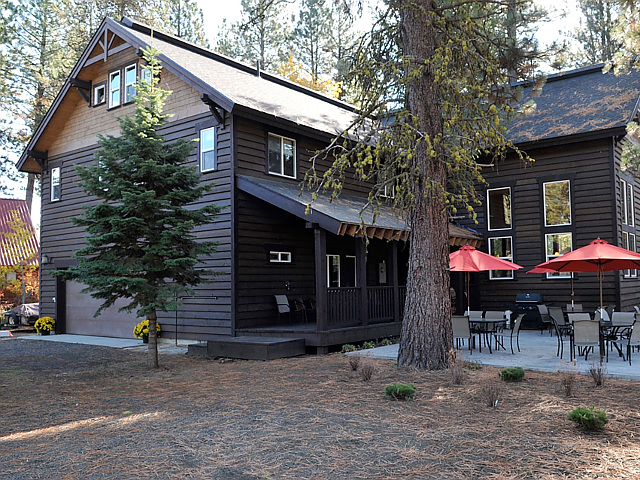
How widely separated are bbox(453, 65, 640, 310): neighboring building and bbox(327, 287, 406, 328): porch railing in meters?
4.60

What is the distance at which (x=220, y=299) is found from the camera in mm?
12594

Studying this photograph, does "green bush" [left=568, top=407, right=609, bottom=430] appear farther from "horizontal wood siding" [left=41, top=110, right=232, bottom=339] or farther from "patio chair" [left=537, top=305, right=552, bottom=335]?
"patio chair" [left=537, top=305, right=552, bottom=335]

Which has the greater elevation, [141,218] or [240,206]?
[240,206]

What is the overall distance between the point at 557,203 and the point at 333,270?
6.62m

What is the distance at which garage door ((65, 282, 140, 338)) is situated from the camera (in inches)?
605

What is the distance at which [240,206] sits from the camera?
1254cm

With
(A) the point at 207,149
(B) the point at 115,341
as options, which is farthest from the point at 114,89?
(B) the point at 115,341

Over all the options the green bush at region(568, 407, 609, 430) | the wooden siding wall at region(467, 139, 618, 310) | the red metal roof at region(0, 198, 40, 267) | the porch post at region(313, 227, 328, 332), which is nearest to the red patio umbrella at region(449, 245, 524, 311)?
the porch post at region(313, 227, 328, 332)

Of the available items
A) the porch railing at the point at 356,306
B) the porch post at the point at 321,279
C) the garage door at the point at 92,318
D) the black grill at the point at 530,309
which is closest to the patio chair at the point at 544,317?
the black grill at the point at 530,309

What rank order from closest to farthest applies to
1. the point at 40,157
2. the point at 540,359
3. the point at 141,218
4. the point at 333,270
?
the point at 141,218 < the point at 540,359 < the point at 333,270 < the point at 40,157

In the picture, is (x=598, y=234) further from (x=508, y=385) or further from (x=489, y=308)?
(x=508, y=385)

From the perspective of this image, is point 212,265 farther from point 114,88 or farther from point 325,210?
point 114,88

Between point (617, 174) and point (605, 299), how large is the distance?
136 inches

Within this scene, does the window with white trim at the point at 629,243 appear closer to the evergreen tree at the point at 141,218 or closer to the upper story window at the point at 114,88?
the evergreen tree at the point at 141,218
